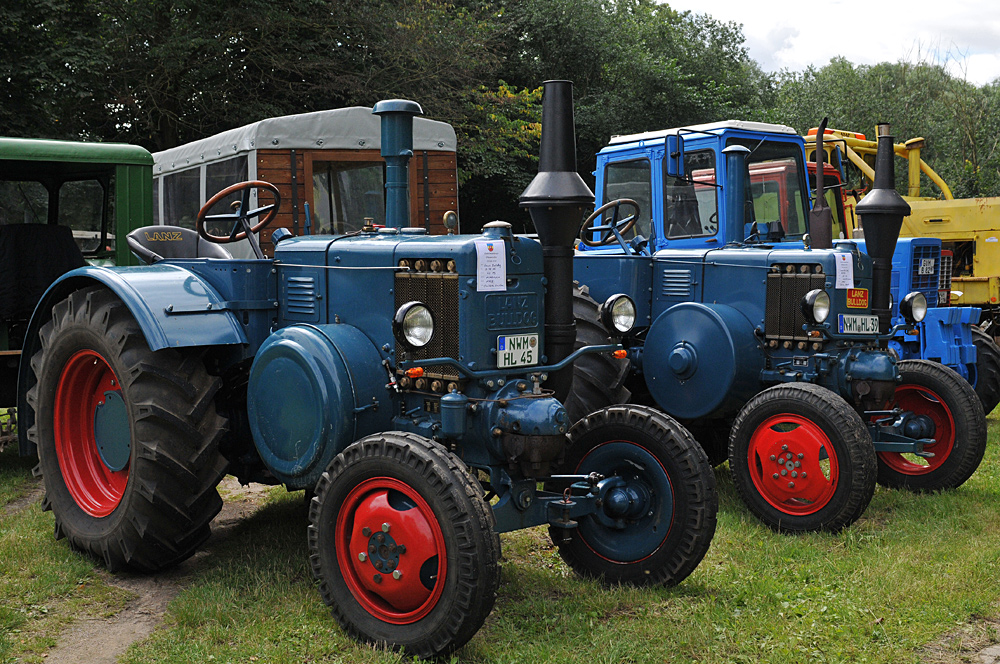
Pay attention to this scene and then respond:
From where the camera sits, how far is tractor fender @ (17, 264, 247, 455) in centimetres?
410

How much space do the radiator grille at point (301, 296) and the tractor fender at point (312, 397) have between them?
1.00ft

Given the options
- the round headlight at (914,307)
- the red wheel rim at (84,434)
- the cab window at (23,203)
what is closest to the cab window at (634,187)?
the round headlight at (914,307)

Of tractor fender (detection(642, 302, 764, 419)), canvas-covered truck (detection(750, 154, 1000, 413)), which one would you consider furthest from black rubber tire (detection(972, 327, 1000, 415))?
tractor fender (detection(642, 302, 764, 419))

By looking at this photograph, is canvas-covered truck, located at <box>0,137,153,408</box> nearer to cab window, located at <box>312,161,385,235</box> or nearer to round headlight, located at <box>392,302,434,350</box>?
cab window, located at <box>312,161,385,235</box>

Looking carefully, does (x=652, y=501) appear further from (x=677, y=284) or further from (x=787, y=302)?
(x=677, y=284)

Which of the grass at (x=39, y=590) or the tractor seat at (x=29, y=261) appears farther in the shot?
the tractor seat at (x=29, y=261)

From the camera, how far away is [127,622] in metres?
3.81

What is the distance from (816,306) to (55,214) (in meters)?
5.46

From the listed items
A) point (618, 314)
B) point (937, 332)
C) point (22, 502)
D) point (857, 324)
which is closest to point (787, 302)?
point (857, 324)

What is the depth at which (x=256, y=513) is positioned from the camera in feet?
17.7

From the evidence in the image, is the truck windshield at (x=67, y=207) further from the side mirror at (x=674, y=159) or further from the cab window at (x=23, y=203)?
the side mirror at (x=674, y=159)

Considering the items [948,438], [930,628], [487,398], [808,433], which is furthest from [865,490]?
[487,398]

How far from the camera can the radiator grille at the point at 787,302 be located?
5.87 meters

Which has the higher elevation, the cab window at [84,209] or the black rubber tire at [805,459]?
the cab window at [84,209]
